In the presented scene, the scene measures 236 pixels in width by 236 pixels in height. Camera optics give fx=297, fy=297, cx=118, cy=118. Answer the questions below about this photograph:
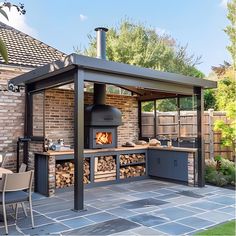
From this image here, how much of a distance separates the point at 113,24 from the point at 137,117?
12.0 meters

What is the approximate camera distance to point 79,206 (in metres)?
5.29

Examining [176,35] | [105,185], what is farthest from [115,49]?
[105,185]

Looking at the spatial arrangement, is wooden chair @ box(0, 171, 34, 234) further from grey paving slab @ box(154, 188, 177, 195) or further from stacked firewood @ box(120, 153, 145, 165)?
stacked firewood @ box(120, 153, 145, 165)

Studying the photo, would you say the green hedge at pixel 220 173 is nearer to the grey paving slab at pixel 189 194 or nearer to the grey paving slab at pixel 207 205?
the grey paving slab at pixel 189 194

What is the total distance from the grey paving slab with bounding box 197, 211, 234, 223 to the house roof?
5849mm

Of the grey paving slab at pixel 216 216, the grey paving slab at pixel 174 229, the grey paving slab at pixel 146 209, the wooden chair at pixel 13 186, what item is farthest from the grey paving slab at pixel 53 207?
the grey paving slab at pixel 216 216

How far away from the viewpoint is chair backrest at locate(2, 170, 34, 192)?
418 centimetres

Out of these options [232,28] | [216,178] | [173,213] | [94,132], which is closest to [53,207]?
[173,213]

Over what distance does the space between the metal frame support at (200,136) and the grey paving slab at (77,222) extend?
11.8ft

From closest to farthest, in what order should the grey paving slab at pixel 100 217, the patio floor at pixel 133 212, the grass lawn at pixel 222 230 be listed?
the grass lawn at pixel 222 230 → the patio floor at pixel 133 212 → the grey paving slab at pixel 100 217

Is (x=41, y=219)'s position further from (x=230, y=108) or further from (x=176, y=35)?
(x=176, y=35)

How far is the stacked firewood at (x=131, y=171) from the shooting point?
8102 millimetres

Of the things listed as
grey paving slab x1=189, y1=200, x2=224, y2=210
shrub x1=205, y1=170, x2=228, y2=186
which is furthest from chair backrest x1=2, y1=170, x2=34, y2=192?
shrub x1=205, y1=170, x2=228, y2=186

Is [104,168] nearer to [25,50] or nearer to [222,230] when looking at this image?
[222,230]
